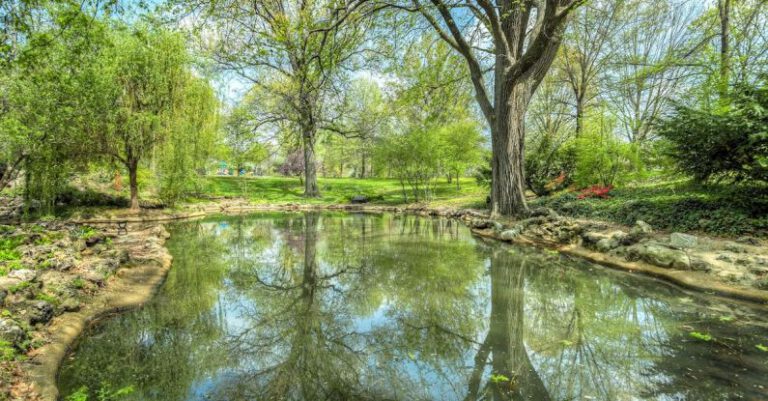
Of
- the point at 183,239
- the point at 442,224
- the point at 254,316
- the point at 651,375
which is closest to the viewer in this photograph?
the point at 651,375

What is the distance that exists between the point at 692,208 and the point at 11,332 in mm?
11626

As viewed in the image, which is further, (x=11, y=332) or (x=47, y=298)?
(x=47, y=298)

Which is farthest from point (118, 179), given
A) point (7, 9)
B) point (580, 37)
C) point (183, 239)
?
point (580, 37)

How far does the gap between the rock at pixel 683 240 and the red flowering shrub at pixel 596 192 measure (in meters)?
5.25

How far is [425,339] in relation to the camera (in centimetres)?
434

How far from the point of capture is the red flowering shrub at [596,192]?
12.4 meters

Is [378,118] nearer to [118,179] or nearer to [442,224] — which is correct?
[442,224]

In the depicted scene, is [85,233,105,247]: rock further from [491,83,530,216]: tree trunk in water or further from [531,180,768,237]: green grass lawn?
[531,180,768,237]: green grass lawn

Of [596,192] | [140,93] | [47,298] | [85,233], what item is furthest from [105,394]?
[140,93]

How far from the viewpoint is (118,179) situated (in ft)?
57.6

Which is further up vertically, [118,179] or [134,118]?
[134,118]

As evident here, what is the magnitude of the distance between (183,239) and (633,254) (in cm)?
1200

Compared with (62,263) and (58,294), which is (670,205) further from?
(62,263)

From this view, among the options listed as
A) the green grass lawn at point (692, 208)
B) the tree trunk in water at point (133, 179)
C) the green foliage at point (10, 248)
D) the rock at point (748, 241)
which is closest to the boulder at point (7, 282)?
the green foliage at point (10, 248)
